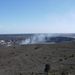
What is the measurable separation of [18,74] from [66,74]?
16.1 feet

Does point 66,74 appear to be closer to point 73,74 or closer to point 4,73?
point 73,74

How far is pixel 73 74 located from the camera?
57.1ft

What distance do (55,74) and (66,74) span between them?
887 millimetres

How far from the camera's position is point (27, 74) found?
63.7 ft

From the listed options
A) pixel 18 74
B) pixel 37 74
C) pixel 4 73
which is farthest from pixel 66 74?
pixel 4 73

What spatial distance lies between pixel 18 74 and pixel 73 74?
5.02m

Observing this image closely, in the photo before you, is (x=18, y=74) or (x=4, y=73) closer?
(x=18, y=74)

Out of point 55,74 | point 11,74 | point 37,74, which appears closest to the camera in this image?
point 55,74

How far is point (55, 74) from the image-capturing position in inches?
647

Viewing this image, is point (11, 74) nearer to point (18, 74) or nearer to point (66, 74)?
point (18, 74)

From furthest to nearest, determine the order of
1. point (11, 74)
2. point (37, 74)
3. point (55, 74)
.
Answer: point (11, 74) < point (37, 74) < point (55, 74)

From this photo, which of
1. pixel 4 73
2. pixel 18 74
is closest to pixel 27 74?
pixel 18 74

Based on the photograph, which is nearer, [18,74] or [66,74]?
[66,74]

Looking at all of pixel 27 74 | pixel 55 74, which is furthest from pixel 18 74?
pixel 55 74
